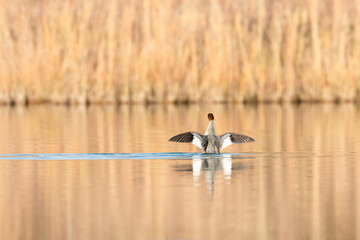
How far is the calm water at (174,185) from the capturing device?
287 inches

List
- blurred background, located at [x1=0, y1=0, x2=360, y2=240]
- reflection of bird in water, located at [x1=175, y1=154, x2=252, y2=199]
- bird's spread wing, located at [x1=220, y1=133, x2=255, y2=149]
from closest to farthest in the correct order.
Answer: blurred background, located at [x1=0, y1=0, x2=360, y2=240]
reflection of bird in water, located at [x1=175, y1=154, x2=252, y2=199]
bird's spread wing, located at [x1=220, y1=133, x2=255, y2=149]

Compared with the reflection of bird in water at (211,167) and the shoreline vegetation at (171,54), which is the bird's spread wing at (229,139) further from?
the shoreline vegetation at (171,54)

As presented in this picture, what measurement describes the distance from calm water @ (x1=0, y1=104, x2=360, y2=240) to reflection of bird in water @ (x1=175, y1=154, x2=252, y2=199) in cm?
1

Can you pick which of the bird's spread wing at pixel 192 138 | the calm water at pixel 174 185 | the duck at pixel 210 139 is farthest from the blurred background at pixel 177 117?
the bird's spread wing at pixel 192 138

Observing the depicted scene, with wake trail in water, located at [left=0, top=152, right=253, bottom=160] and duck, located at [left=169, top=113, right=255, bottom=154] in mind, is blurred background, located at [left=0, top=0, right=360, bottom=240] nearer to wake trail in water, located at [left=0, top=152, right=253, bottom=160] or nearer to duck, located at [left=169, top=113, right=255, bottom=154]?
wake trail in water, located at [left=0, top=152, right=253, bottom=160]

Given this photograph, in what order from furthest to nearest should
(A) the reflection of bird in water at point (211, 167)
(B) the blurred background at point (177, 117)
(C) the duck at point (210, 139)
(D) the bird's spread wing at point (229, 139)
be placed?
(D) the bird's spread wing at point (229, 139), (C) the duck at point (210, 139), (A) the reflection of bird in water at point (211, 167), (B) the blurred background at point (177, 117)

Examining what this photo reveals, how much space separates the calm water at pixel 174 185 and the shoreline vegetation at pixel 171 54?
27.8 feet

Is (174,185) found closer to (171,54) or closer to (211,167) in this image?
(211,167)

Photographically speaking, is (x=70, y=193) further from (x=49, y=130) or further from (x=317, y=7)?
(x=317, y=7)

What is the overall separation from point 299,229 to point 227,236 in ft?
2.23

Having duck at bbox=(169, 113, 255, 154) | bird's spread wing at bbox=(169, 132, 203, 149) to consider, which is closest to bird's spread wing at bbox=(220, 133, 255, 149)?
duck at bbox=(169, 113, 255, 154)

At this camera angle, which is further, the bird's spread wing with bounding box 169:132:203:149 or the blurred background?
the bird's spread wing with bounding box 169:132:203:149

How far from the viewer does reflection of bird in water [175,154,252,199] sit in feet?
33.8

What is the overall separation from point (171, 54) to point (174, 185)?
17.8 metres
